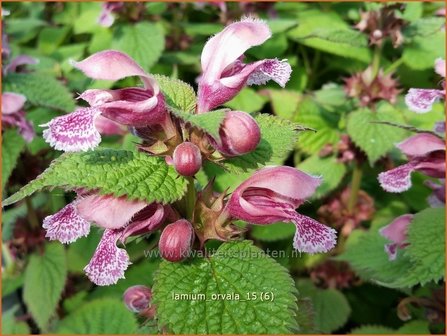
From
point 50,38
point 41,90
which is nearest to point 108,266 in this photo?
point 41,90

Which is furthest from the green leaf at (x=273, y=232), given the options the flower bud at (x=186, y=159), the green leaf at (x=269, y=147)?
the flower bud at (x=186, y=159)

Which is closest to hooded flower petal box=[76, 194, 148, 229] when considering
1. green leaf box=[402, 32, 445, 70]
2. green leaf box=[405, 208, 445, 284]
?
green leaf box=[405, 208, 445, 284]

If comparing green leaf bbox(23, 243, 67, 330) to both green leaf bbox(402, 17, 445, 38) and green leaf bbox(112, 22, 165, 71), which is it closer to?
green leaf bbox(112, 22, 165, 71)

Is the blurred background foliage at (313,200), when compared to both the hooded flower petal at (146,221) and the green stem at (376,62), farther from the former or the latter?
the hooded flower petal at (146,221)

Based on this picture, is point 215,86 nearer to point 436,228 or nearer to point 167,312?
point 167,312

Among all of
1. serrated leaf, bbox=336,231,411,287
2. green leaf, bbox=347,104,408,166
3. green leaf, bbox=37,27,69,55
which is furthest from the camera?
green leaf, bbox=37,27,69,55

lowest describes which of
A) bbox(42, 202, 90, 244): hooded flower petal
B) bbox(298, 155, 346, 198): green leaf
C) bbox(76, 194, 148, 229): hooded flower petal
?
bbox(298, 155, 346, 198): green leaf
